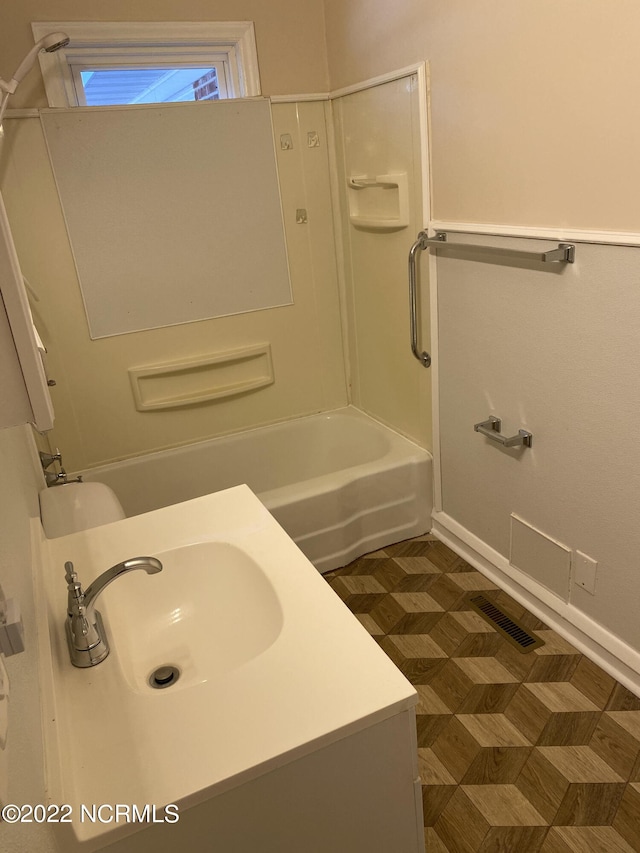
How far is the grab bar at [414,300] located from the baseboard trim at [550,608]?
2.10ft

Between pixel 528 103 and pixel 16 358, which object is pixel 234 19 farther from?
pixel 16 358

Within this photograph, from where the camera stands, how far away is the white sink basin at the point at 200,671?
88cm

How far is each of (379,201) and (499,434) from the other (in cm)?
107

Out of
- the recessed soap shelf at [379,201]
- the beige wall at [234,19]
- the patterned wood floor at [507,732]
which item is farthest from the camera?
the recessed soap shelf at [379,201]

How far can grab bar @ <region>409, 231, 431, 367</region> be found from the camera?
89.3 inches

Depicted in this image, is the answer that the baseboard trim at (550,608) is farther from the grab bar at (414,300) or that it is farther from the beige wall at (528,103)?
the beige wall at (528,103)

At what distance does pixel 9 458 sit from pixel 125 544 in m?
0.35

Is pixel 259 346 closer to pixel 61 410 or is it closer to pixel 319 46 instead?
pixel 61 410

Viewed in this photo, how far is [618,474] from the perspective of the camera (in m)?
1.72

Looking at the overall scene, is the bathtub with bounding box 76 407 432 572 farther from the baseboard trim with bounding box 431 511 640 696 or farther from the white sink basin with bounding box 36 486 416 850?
the white sink basin with bounding box 36 486 416 850

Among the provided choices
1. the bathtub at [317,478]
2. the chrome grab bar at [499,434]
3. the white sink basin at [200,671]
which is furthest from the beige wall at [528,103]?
the white sink basin at [200,671]

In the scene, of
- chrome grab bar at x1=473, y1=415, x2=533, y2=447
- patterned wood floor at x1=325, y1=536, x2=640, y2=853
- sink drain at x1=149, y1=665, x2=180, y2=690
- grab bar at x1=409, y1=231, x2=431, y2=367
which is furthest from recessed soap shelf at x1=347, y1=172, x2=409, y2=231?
sink drain at x1=149, y1=665, x2=180, y2=690

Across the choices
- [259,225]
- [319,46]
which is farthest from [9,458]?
[319,46]

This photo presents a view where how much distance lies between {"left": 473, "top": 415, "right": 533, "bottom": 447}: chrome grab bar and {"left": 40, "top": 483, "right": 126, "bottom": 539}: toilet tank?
117 centimetres
